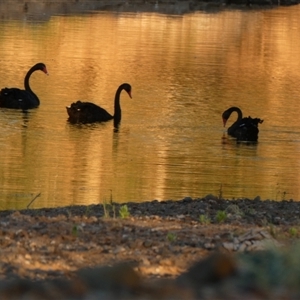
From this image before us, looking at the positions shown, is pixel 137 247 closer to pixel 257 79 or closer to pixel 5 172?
pixel 5 172

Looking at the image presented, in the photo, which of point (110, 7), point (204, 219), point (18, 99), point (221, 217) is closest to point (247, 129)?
point (18, 99)

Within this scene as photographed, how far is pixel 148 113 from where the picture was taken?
966 inches

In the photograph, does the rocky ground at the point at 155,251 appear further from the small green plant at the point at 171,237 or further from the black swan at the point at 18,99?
the black swan at the point at 18,99

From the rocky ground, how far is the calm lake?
3209mm

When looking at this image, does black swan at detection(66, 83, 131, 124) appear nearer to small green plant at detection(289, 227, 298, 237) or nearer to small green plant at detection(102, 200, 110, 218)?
small green plant at detection(102, 200, 110, 218)

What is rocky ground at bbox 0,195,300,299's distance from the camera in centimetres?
645

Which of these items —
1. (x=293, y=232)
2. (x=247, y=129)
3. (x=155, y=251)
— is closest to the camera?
(x=155, y=251)

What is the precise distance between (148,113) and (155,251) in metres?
16.1

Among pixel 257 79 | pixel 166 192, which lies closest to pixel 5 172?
pixel 166 192

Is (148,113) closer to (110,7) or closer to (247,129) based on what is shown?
(247,129)

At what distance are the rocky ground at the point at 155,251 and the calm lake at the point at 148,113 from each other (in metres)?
3.21

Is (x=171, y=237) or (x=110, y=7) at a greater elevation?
(x=110, y=7)

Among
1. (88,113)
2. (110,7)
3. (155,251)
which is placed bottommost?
(88,113)

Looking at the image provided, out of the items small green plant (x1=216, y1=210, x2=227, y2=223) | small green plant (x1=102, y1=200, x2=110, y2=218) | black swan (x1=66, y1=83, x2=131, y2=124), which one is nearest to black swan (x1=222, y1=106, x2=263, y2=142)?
black swan (x1=66, y1=83, x2=131, y2=124)
